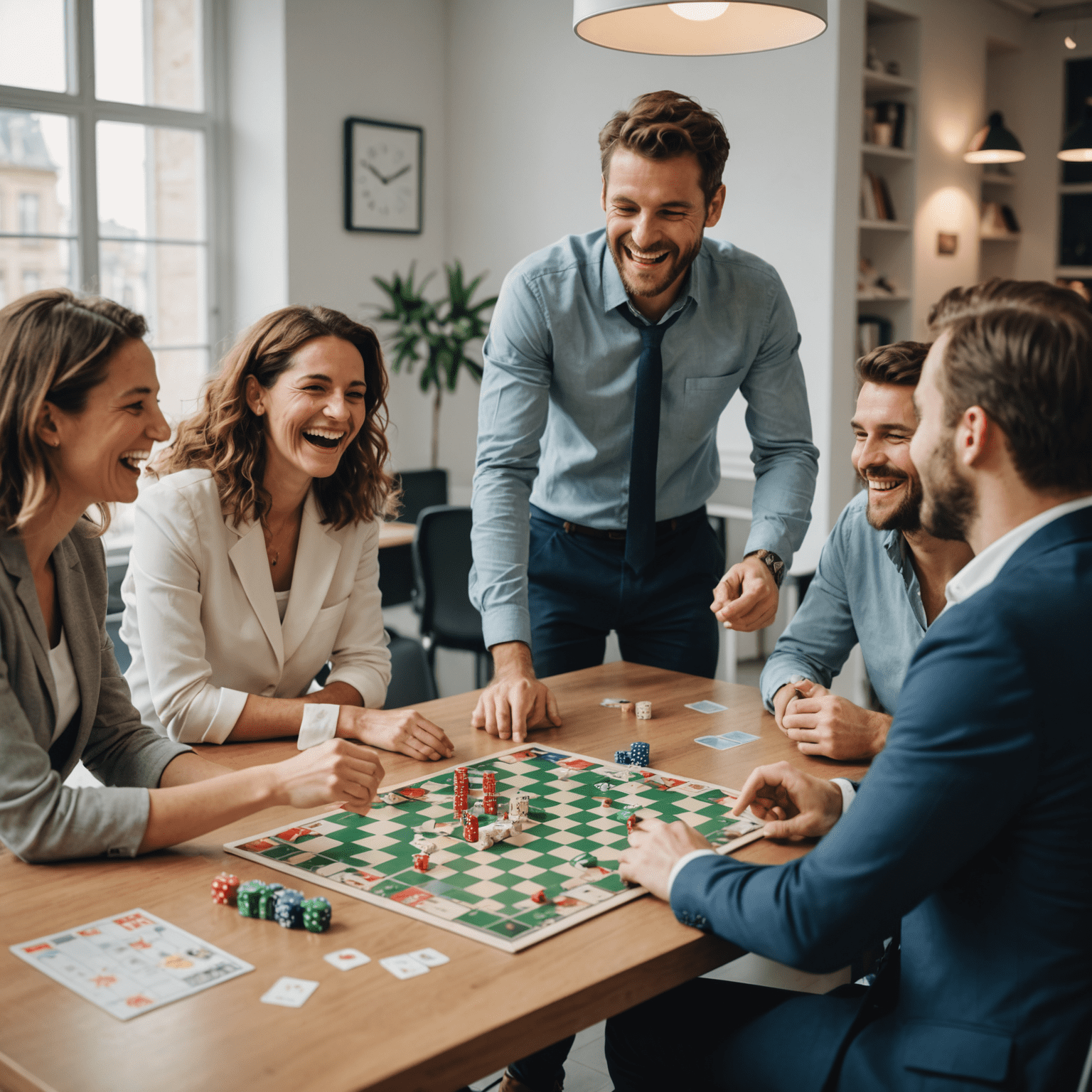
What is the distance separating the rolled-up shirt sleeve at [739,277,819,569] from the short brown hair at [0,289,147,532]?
1417 mm

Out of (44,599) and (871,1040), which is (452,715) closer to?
(44,599)

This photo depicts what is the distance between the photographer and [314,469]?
6.99ft

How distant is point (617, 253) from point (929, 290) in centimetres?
451

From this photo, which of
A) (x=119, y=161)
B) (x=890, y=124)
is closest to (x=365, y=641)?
(x=119, y=161)

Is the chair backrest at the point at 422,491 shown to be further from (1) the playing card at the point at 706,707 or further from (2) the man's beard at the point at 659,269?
(1) the playing card at the point at 706,707

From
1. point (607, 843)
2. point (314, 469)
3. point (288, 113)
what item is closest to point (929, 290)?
point (288, 113)

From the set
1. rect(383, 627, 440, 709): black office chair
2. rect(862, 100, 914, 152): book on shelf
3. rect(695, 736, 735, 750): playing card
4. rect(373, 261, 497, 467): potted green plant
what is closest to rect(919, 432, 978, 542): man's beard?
rect(695, 736, 735, 750): playing card

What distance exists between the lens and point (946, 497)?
4.09 ft

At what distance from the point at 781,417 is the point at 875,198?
12.3 ft

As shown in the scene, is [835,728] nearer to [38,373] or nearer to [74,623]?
[74,623]

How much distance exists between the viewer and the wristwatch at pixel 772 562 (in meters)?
2.27

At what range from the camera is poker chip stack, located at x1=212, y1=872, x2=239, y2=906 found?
131 centimetres

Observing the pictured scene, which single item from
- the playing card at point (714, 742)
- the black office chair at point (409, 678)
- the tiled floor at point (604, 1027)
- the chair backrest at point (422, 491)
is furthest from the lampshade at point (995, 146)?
the playing card at point (714, 742)

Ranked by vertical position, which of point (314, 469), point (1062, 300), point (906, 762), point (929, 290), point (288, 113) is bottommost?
point (906, 762)
